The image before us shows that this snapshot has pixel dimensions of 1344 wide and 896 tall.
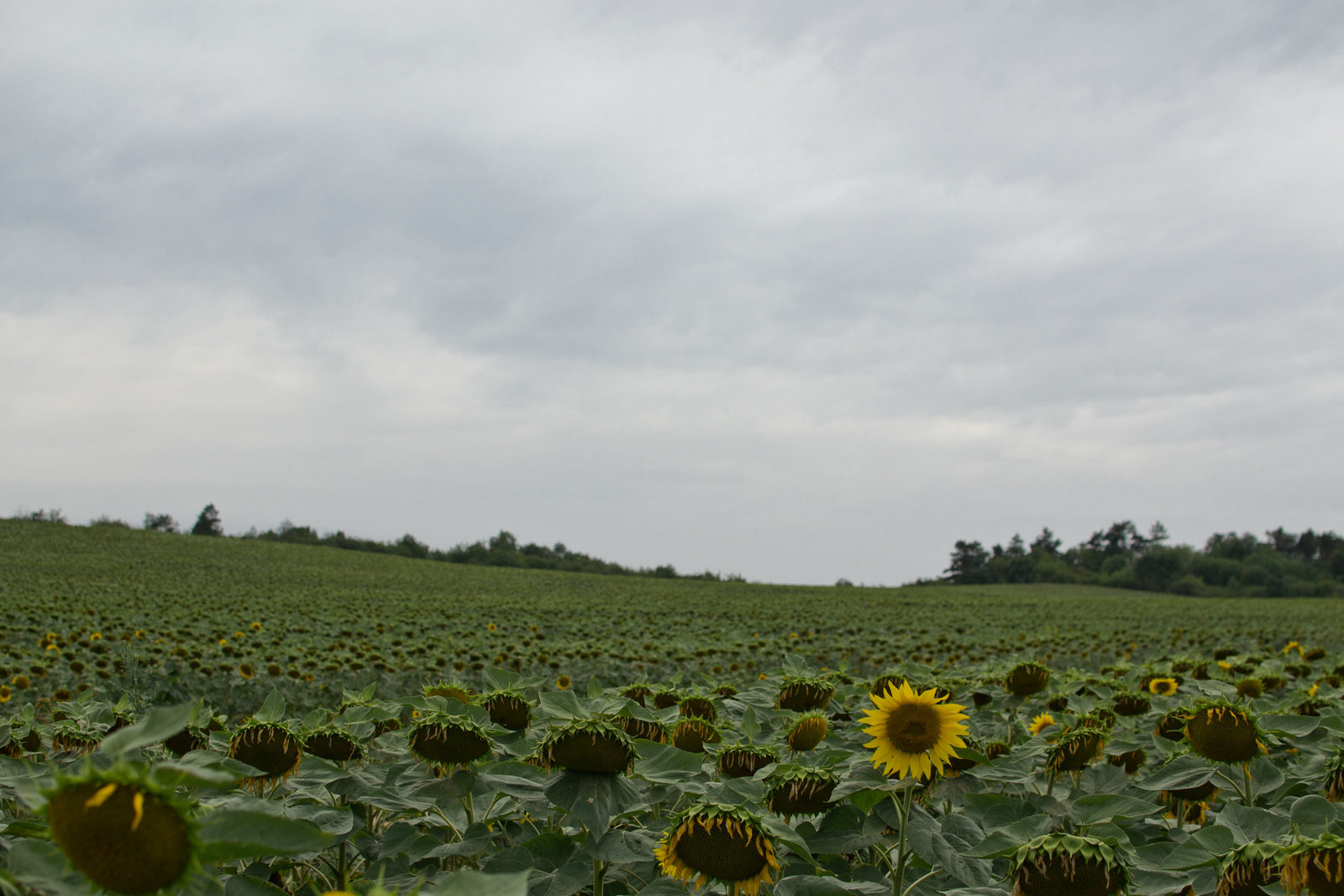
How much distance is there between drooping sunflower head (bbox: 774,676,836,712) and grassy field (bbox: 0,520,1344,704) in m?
2.74

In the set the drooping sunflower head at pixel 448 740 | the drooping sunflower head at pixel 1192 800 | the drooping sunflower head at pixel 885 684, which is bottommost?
the drooping sunflower head at pixel 1192 800

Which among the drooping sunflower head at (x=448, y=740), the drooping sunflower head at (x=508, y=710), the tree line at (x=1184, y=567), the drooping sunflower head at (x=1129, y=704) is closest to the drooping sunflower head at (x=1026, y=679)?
the drooping sunflower head at (x=1129, y=704)

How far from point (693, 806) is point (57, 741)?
2.23 meters

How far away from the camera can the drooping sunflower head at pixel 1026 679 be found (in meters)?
3.61

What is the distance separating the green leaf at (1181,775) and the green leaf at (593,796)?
4.86 feet

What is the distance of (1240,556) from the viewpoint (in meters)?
96.9

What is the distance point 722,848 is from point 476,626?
55.2ft

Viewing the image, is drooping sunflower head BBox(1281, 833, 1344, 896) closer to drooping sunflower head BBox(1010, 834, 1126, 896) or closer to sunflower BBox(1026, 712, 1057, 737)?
drooping sunflower head BBox(1010, 834, 1126, 896)

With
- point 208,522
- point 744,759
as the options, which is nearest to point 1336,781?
point 744,759

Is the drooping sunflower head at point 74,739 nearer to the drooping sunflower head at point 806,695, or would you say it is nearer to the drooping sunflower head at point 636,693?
the drooping sunflower head at point 636,693

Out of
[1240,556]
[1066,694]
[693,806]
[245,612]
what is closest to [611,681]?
[1066,694]

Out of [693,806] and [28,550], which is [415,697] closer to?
[693,806]

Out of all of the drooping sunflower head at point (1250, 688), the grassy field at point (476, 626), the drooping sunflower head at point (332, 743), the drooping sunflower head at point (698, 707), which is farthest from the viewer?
the grassy field at point (476, 626)

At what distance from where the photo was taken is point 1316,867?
1414 mm
